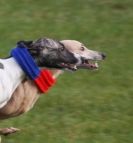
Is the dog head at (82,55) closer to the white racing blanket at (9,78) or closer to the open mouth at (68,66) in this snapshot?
the open mouth at (68,66)

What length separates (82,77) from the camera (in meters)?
8.04

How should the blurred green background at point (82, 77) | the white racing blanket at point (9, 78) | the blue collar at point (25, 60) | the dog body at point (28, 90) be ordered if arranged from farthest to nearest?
the blurred green background at point (82, 77) → the dog body at point (28, 90) → the blue collar at point (25, 60) → the white racing blanket at point (9, 78)

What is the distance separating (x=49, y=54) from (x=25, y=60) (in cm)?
20

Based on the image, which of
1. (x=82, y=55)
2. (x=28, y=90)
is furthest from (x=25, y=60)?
(x=82, y=55)

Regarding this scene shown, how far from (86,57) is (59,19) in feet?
15.9

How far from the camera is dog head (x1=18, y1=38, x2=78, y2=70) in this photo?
5.40 meters

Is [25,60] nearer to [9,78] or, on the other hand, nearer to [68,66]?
[9,78]

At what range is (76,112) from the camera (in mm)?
6855

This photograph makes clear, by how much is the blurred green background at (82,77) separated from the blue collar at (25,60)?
881 millimetres

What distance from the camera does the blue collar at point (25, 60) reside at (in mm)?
5371

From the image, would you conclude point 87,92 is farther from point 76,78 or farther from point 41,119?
point 41,119

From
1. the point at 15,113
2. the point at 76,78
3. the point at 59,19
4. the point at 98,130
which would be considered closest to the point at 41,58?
the point at 15,113

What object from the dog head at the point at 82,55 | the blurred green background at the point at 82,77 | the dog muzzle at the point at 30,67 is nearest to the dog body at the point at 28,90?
the dog head at the point at 82,55

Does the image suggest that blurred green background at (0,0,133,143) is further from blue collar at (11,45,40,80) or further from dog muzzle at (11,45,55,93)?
blue collar at (11,45,40,80)
